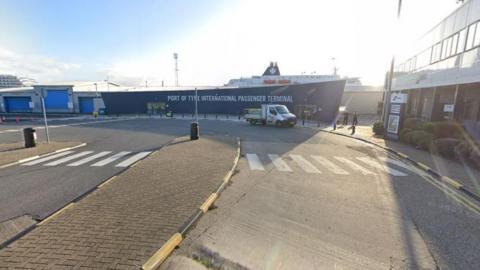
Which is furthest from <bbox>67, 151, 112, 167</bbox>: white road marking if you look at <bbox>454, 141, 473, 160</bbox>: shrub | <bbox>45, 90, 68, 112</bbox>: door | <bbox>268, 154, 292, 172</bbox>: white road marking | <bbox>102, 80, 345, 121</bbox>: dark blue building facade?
<bbox>45, 90, 68, 112</bbox>: door

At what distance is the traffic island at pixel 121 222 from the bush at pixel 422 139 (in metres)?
11.2

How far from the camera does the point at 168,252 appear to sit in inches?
136

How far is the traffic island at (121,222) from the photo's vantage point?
3.21 meters

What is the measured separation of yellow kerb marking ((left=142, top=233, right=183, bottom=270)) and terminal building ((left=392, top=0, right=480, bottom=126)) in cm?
1610

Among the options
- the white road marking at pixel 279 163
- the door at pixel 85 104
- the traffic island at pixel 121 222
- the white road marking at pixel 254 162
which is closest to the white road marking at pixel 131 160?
the traffic island at pixel 121 222

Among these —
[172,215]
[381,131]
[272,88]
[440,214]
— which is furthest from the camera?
[272,88]

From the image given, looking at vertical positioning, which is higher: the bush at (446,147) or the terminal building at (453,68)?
the terminal building at (453,68)

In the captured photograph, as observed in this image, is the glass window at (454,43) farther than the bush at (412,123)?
Yes

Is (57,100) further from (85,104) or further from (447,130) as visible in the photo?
(447,130)

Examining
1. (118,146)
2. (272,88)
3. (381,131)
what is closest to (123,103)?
(272,88)

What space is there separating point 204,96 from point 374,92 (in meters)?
30.4

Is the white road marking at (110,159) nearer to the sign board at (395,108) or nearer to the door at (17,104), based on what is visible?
the sign board at (395,108)

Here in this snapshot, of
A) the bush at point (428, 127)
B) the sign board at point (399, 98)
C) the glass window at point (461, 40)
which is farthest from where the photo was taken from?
the glass window at point (461, 40)

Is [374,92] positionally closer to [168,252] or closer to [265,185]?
[265,185]
